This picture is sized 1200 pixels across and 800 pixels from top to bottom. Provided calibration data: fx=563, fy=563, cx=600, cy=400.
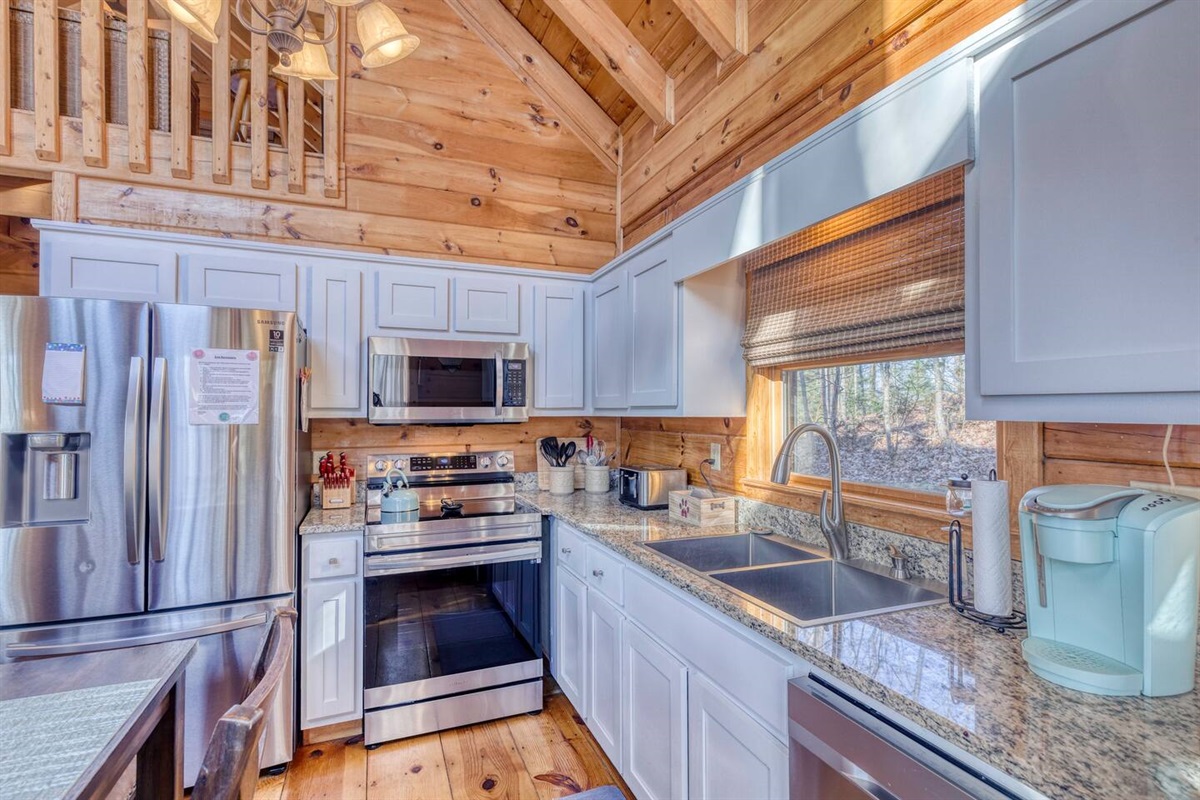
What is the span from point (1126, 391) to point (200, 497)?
8.20 feet

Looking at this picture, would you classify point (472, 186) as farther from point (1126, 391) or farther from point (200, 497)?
point (1126, 391)

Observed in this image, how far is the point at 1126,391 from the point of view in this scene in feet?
2.76

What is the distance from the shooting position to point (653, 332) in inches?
93.5

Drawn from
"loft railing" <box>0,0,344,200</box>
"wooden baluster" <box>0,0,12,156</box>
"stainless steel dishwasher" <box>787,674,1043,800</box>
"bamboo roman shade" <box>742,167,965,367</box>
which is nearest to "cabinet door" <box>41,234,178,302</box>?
"loft railing" <box>0,0,344,200</box>

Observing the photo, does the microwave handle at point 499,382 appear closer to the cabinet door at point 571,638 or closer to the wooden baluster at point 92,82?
the cabinet door at point 571,638

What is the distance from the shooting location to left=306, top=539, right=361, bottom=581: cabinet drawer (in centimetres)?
221

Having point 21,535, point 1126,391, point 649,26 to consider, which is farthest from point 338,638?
point 649,26

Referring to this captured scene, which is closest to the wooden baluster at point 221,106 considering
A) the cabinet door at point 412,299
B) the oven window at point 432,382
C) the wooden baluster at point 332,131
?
the wooden baluster at point 332,131

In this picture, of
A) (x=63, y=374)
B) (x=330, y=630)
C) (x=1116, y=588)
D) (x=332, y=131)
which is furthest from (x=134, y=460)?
(x=1116, y=588)

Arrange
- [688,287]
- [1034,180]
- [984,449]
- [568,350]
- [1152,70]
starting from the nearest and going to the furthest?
[1152,70] < [1034,180] < [984,449] < [688,287] < [568,350]

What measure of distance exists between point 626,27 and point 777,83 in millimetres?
1184

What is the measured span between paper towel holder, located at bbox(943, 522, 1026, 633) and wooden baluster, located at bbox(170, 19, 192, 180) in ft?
11.1

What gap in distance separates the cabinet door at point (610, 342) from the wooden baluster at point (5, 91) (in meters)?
2.71

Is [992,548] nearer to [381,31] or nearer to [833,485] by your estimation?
[833,485]
